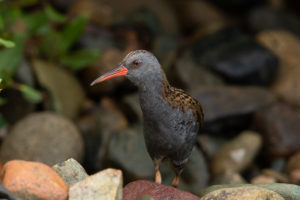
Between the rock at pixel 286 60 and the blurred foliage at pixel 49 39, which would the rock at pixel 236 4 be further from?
the blurred foliage at pixel 49 39

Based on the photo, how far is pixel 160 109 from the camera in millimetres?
5410

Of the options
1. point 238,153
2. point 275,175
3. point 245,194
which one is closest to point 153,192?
point 245,194

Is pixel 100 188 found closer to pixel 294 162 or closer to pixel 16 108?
pixel 294 162

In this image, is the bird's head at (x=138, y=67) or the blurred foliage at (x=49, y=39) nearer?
the bird's head at (x=138, y=67)

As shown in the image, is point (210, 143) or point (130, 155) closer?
point (130, 155)

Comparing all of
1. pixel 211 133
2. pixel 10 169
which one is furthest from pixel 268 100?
pixel 10 169

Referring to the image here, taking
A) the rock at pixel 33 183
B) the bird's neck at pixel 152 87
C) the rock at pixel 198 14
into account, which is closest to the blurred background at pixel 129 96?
the rock at pixel 198 14

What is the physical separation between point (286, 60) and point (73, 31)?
4.22 m

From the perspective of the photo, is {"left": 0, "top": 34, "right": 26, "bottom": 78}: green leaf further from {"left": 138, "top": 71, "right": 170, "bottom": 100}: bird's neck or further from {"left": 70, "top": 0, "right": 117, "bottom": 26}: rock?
{"left": 138, "top": 71, "right": 170, "bottom": 100}: bird's neck

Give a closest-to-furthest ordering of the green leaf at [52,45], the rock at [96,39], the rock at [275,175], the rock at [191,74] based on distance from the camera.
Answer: the rock at [275,175]
the rock at [191,74]
the green leaf at [52,45]
the rock at [96,39]

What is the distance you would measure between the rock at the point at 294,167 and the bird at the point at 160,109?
288cm

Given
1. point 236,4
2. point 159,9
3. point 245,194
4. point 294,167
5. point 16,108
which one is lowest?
point 294,167

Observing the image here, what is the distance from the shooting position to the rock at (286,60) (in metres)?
10.2

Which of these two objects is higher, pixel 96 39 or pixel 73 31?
pixel 73 31
